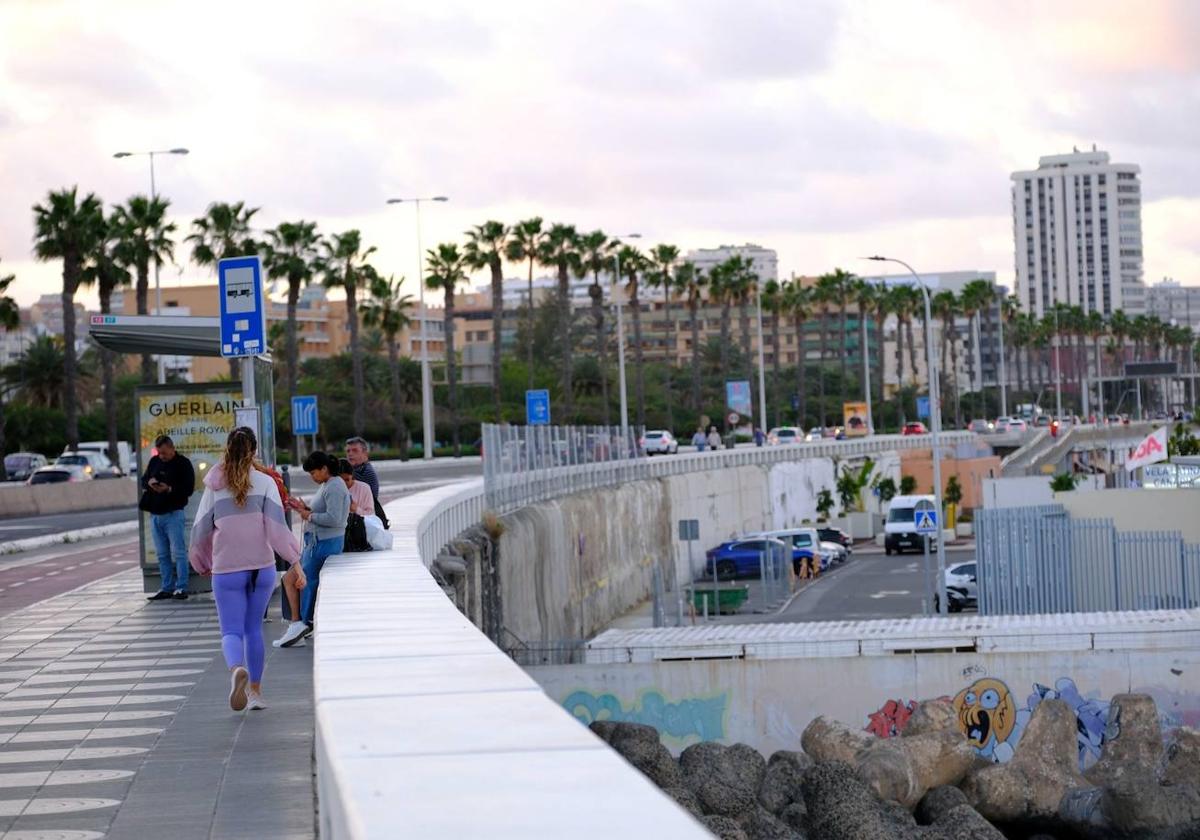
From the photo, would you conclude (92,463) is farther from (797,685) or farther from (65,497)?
(797,685)

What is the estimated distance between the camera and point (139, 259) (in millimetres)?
60156

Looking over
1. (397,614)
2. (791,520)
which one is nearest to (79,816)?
(397,614)

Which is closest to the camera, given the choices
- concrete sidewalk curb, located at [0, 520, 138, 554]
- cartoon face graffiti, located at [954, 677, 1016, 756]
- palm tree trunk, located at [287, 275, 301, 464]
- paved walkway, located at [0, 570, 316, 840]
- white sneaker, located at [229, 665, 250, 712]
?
paved walkway, located at [0, 570, 316, 840]

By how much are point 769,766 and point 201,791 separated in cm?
1310

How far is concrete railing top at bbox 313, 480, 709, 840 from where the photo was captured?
3.32m

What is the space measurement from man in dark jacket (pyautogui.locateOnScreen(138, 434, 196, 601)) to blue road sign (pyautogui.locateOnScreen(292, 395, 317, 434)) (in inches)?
729

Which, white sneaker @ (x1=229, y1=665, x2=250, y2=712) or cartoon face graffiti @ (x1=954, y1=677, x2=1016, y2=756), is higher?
white sneaker @ (x1=229, y1=665, x2=250, y2=712)

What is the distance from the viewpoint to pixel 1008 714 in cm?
2456

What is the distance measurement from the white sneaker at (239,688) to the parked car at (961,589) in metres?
33.1

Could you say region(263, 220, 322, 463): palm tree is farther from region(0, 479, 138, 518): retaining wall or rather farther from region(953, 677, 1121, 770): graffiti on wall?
region(953, 677, 1121, 770): graffiti on wall

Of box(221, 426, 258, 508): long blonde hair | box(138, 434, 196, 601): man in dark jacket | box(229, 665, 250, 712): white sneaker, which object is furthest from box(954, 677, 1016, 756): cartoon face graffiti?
box(221, 426, 258, 508): long blonde hair

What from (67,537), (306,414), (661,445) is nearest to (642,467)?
(306,414)

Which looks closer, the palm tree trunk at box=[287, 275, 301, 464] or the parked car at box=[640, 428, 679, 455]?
the palm tree trunk at box=[287, 275, 301, 464]

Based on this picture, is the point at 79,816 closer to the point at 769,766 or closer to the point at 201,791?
the point at 201,791
